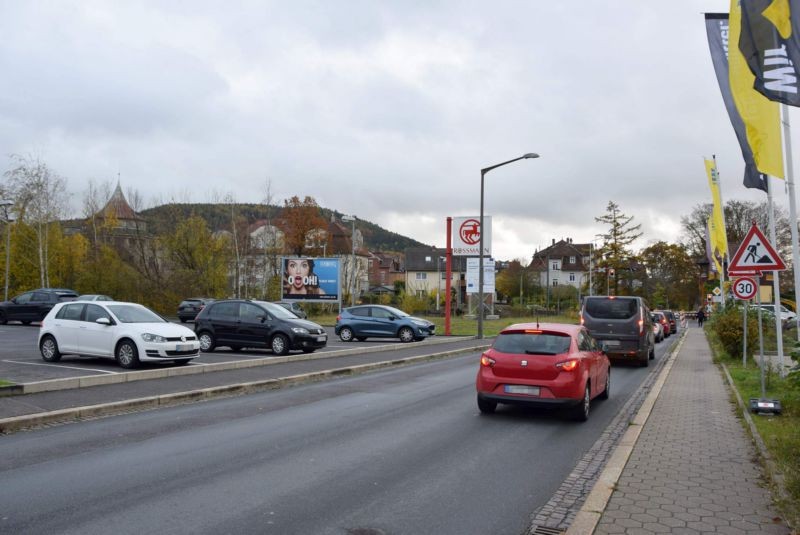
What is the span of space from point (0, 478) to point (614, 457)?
20.6 feet

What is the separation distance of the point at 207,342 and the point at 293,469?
14.3m

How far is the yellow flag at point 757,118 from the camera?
11297 mm

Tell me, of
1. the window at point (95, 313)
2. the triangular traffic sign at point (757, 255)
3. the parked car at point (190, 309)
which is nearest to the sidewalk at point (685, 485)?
the triangular traffic sign at point (757, 255)

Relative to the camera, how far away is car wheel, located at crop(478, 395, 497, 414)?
33.4 feet

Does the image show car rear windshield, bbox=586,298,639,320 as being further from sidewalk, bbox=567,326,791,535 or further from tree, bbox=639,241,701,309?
tree, bbox=639,241,701,309

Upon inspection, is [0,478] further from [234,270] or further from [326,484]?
[234,270]

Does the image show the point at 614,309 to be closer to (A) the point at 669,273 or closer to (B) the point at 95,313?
(B) the point at 95,313

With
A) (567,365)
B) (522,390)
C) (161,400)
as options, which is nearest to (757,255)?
(567,365)

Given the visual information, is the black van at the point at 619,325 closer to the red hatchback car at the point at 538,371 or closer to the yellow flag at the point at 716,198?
the yellow flag at the point at 716,198

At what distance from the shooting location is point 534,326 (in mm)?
10508

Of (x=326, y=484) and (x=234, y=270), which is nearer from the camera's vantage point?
(x=326, y=484)

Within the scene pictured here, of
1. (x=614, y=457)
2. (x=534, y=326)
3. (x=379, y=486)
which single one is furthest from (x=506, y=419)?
(x=379, y=486)

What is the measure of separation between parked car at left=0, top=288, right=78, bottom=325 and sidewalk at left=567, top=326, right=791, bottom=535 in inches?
1250

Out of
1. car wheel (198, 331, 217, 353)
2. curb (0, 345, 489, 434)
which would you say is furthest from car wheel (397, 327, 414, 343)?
curb (0, 345, 489, 434)
